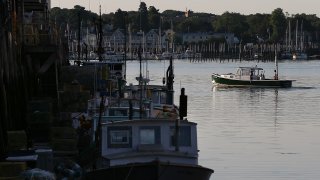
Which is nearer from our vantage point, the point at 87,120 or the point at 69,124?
the point at 87,120

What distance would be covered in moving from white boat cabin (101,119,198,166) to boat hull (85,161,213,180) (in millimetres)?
608

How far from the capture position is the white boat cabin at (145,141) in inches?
1280

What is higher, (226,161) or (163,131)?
(163,131)

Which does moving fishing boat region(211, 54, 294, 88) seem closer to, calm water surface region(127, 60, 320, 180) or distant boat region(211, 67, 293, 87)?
distant boat region(211, 67, 293, 87)

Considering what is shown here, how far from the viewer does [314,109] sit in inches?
3406

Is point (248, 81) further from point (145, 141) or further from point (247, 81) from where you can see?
point (145, 141)

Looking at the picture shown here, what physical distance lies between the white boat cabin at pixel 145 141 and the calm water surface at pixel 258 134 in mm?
10157

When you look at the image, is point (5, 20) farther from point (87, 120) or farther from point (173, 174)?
point (173, 174)

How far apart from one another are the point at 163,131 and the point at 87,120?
33.9 ft

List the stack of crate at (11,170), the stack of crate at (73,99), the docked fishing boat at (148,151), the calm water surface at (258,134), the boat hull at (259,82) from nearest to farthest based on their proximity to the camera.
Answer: the stack of crate at (11,170) → the docked fishing boat at (148,151) → the calm water surface at (258,134) → the stack of crate at (73,99) → the boat hull at (259,82)

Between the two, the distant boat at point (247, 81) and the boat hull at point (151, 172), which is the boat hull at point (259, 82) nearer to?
the distant boat at point (247, 81)

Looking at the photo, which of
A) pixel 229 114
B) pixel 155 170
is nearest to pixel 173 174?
pixel 155 170

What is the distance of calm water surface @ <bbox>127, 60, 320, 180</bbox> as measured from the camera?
46159 mm

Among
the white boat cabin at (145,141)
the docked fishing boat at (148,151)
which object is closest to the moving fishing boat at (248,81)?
the docked fishing boat at (148,151)
